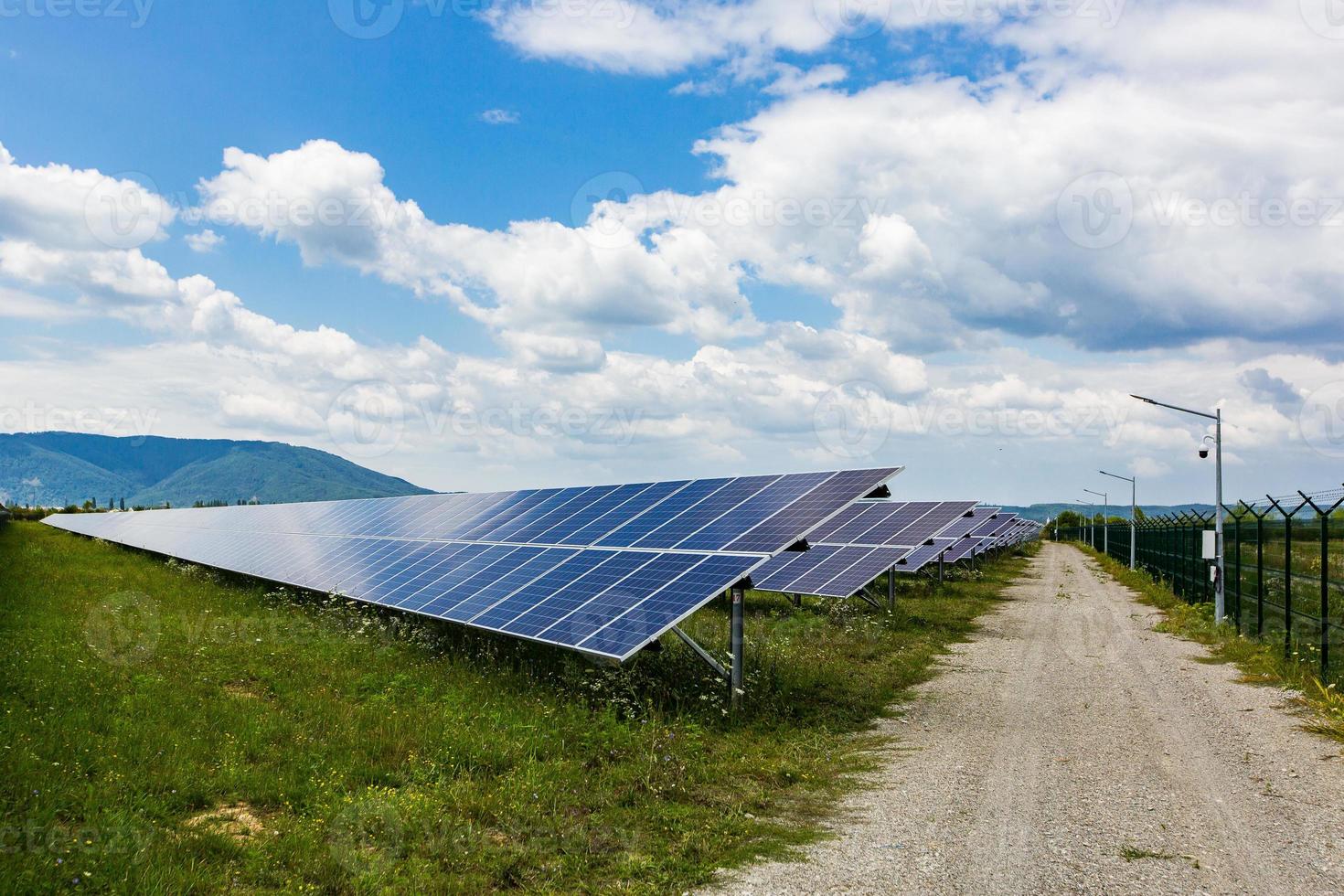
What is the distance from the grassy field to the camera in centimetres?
735

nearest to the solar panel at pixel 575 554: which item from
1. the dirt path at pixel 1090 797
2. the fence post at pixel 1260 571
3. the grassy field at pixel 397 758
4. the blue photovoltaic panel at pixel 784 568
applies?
the grassy field at pixel 397 758

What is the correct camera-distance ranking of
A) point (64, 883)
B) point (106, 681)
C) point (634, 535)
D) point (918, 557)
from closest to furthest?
point (64, 883), point (106, 681), point (634, 535), point (918, 557)

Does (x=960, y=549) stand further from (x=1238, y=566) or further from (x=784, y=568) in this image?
(x=1238, y=566)

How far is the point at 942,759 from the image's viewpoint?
11039 mm

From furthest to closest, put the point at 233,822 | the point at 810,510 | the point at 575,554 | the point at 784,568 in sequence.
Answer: the point at 784,568, the point at 575,554, the point at 810,510, the point at 233,822

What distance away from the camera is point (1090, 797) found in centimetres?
952

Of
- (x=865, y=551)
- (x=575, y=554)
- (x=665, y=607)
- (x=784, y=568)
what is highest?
(x=575, y=554)

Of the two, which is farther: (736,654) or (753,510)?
(753,510)

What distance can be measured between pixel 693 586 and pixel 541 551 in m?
6.38

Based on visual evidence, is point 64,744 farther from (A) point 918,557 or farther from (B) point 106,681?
(A) point 918,557

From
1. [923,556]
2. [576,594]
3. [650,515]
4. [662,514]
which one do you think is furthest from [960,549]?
[576,594]

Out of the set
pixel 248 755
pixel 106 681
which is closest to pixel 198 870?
pixel 248 755

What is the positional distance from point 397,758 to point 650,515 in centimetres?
962

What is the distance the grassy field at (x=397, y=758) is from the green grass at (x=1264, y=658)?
6322mm
